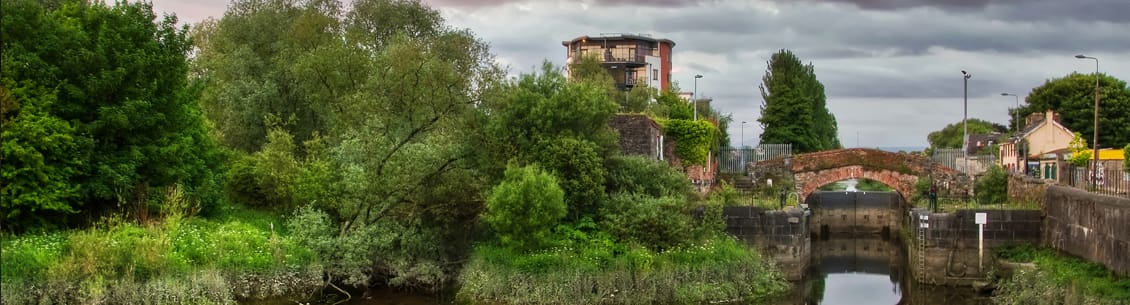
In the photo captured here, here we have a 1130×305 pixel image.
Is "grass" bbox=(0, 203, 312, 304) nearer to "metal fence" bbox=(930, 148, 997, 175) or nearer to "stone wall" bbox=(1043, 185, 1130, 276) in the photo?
"stone wall" bbox=(1043, 185, 1130, 276)

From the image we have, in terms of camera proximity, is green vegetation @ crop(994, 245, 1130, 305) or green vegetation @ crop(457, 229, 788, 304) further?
green vegetation @ crop(457, 229, 788, 304)

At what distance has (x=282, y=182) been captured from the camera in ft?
97.2

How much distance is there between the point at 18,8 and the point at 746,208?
20.4m

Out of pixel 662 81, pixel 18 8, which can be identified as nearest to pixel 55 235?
pixel 18 8

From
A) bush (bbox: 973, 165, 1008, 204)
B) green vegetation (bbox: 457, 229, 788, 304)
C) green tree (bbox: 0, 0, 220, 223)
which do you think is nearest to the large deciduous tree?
green vegetation (bbox: 457, 229, 788, 304)

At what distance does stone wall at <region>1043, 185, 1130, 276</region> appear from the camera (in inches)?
827

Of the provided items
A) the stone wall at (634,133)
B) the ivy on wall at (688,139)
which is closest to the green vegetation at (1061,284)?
the stone wall at (634,133)

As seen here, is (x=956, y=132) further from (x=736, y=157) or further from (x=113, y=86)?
(x=113, y=86)

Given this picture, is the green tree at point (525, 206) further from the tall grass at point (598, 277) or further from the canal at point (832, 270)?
the canal at point (832, 270)

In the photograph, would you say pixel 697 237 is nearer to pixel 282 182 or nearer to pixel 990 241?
pixel 990 241

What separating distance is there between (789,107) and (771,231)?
36.7 metres

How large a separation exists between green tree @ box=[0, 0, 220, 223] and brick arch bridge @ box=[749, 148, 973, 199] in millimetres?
23427

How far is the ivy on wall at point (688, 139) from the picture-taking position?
120ft

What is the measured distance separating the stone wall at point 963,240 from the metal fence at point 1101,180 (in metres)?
1.58
